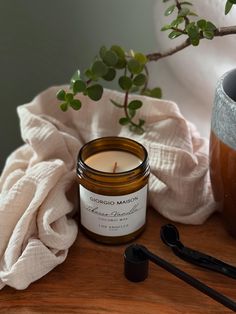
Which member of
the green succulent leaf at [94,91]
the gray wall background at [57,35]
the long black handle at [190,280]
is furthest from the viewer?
the gray wall background at [57,35]

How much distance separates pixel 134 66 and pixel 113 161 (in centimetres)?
11

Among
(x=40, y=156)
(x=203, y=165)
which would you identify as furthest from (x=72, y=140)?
(x=203, y=165)

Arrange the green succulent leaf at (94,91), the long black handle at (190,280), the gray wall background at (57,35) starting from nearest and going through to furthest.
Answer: the long black handle at (190,280)
the green succulent leaf at (94,91)
the gray wall background at (57,35)

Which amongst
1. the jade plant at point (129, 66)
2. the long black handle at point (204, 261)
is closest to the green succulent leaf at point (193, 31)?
the jade plant at point (129, 66)

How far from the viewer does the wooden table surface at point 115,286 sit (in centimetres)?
54

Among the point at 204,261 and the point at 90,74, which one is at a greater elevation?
the point at 90,74

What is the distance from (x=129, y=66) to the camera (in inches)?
25.6

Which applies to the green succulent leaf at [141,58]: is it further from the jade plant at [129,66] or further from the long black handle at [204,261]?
the long black handle at [204,261]

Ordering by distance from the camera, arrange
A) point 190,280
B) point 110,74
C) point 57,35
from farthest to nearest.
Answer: point 57,35 → point 110,74 → point 190,280

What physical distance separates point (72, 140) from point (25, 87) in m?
0.21

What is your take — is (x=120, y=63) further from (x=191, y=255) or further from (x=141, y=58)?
(x=191, y=255)

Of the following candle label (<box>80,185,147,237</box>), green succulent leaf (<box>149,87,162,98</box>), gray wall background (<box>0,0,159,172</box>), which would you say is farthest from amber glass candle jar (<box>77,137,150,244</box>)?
gray wall background (<box>0,0,159,172</box>)

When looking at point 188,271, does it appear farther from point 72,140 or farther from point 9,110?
point 9,110

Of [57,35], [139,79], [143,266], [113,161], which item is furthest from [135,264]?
[57,35]
